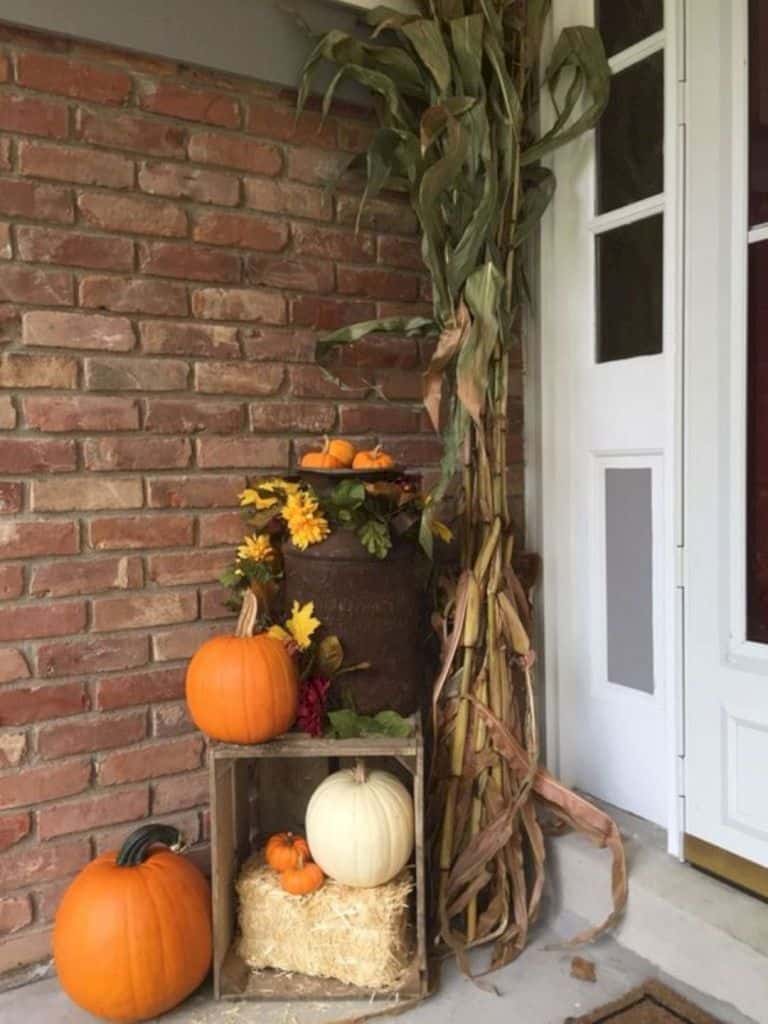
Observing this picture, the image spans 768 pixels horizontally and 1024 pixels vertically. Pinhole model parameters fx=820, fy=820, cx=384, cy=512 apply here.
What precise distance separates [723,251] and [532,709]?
3.33 ft

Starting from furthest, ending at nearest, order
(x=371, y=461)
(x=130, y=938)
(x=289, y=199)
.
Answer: (x=289, y=199)
(x=371, y=461)
(x=130, y=938)

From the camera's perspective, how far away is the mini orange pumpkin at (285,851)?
165 cm

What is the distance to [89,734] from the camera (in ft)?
5.63

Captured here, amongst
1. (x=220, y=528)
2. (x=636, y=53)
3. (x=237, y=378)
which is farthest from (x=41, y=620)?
(x=636, y=53)

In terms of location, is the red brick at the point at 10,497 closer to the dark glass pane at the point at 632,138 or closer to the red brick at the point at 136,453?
the red brick at the point at 136,453

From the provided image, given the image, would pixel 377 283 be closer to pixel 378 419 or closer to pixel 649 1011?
pixel 378 419

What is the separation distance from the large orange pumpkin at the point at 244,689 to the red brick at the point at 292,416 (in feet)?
1.72

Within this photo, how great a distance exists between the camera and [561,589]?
6.91ft

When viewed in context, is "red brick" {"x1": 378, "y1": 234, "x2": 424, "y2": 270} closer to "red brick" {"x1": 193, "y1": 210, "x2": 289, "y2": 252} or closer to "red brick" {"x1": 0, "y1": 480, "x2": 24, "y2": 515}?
"red brick" {"x1": 193, "y1": 210, "x2": 289, "y2": 252}

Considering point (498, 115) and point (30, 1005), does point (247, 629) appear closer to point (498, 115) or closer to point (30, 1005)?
point (30, 1005)

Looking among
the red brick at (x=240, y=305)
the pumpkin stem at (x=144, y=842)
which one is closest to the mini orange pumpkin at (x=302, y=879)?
the pumpkin stem at (x=144, y=842)

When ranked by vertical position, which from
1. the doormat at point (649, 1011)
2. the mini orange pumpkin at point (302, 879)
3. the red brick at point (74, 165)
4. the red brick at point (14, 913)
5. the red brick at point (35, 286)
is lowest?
the doormat at point (649, 1011)

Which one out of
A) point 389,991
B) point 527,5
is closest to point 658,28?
point 527,5

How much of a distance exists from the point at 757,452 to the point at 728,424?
0.08 meters
